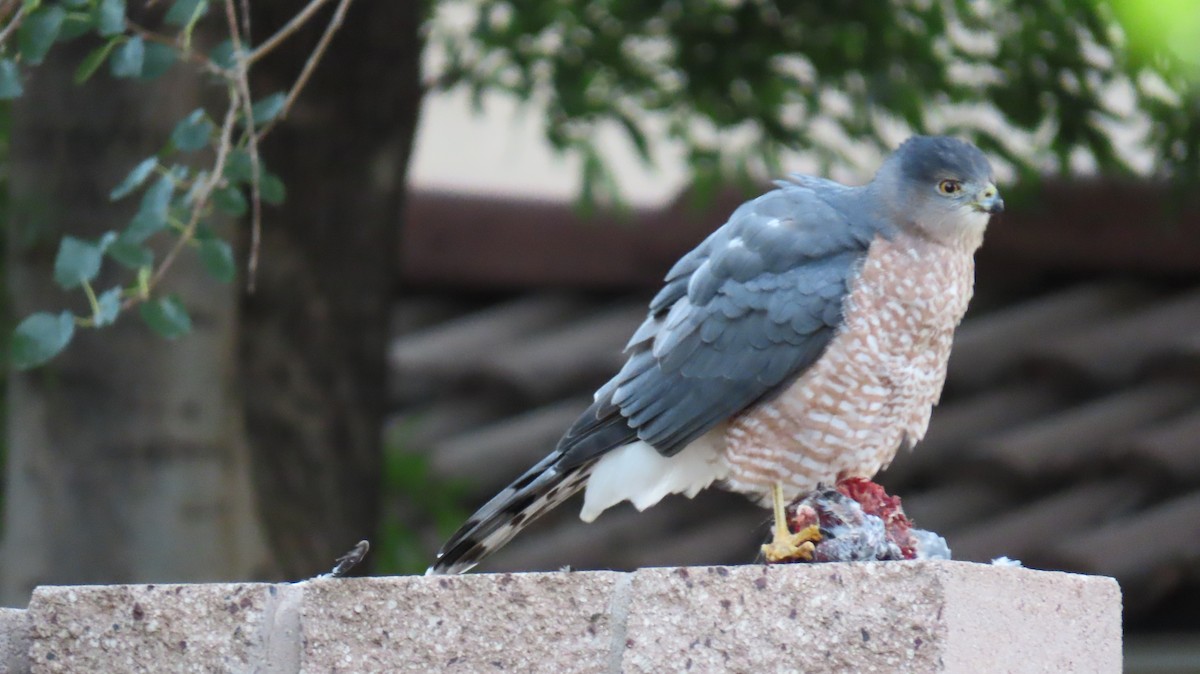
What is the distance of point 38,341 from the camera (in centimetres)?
304

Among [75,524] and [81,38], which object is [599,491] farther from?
[81,38]

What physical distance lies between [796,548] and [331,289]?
101 inches

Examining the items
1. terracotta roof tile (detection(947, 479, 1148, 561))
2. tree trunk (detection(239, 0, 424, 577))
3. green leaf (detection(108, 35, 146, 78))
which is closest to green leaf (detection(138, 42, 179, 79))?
green leaf (detection(108, 35, 146, 78))

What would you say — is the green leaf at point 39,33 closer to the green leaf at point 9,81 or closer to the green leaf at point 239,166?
the green leaf at point 9,81

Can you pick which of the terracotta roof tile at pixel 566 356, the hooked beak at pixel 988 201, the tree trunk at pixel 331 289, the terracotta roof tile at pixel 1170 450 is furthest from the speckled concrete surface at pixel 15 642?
the terracotta roof tile at pixel 566 356

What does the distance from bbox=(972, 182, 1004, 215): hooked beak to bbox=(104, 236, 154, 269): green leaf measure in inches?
58.1

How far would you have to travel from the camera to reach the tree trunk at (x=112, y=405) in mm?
4133

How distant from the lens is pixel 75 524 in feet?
13.6

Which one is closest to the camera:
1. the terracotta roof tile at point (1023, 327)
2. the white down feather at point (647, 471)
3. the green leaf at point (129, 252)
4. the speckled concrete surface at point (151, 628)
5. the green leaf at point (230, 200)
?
the speckled concrete surface at point (151, 628)

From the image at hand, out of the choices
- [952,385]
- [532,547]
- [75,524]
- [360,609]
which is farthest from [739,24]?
[360,609]

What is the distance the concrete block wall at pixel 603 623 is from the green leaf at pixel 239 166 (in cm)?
99

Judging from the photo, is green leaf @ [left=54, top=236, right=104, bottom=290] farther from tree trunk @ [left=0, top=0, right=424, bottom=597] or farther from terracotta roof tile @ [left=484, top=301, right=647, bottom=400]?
terracotta roof tile @ [left=484, top=301, right=647, bottom=400]

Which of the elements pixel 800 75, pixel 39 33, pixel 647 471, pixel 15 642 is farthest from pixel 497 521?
pixel 800 75

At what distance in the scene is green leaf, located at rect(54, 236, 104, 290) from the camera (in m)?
3.06
